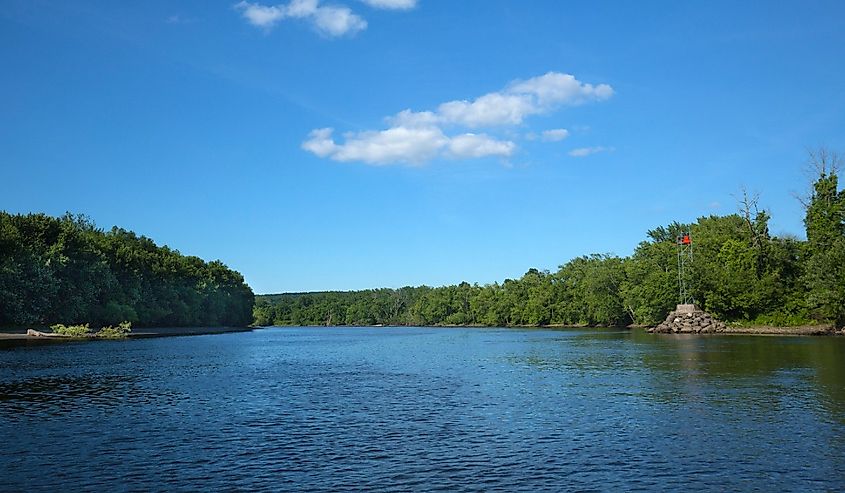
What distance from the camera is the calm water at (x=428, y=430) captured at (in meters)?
19.0

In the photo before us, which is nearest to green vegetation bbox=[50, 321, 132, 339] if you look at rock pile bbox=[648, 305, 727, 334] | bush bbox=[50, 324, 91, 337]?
bush bbox=[50, 324, 91, 337]

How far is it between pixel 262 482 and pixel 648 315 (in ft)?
443

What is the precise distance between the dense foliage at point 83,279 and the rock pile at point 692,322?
102m

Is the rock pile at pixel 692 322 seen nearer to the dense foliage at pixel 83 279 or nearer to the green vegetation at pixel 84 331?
the green vegetation at pixel 84 331

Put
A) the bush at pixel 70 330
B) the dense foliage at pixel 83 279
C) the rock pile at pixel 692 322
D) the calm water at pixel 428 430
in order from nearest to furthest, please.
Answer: the calm water at pixel 428 430, the dense foliage at pixel 83 279, the bush at pixel 70 330, the rock pile at pixel 692 322

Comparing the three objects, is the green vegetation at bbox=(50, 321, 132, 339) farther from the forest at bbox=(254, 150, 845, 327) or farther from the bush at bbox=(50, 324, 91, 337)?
the forest at bbox=(254, 150, 845, 327)

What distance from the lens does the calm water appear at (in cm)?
1905

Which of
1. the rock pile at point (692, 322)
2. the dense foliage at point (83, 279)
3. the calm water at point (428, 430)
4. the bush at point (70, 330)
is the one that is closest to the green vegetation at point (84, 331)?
the bush at point (70, 330)

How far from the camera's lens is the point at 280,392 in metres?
38.2

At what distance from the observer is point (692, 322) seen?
4729 inches

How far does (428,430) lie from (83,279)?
327ft

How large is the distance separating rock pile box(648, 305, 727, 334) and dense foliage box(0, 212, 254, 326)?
102 metres

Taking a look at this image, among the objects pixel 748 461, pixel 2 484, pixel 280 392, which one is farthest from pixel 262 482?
pixel 280 392

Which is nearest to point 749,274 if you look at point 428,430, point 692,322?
Result: point 692,322
